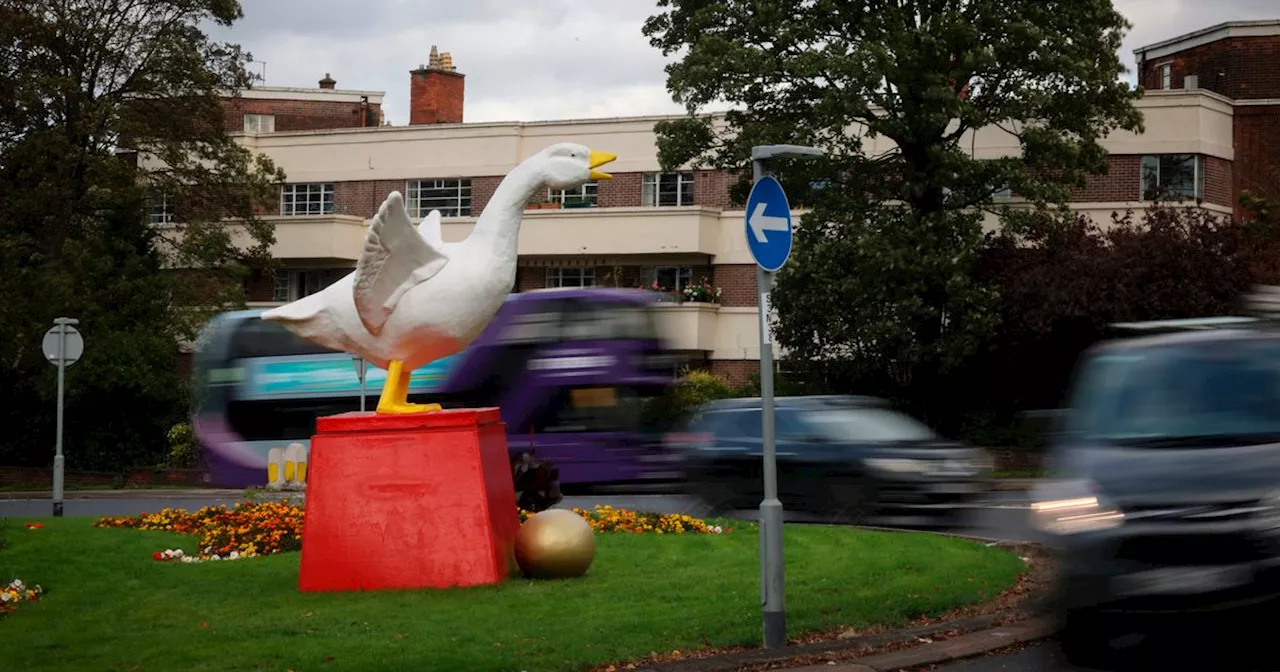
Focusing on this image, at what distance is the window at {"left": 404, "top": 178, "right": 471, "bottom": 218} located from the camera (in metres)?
47.8

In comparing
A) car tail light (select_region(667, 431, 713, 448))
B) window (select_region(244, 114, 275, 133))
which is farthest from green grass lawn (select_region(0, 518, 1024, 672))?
window (select_region(244, 114, 275, 133))

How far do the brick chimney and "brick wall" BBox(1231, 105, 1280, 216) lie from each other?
82.7ft

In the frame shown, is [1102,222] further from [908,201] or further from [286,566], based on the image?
[286,566]

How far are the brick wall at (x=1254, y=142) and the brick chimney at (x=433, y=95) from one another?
2520 cm

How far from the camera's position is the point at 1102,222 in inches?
1619

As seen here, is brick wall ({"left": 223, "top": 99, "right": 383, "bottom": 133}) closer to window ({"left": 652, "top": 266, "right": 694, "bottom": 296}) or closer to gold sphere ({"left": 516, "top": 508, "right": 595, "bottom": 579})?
window ({"left": 652, "top": 266, "right": 694, "bottom": 296})

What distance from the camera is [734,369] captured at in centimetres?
4409

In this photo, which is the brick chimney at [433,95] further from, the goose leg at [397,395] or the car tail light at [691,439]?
the goose leg at [397,395]

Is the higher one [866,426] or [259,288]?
[259,288]

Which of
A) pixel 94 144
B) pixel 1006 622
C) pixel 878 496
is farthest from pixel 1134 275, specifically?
pixel 94 144

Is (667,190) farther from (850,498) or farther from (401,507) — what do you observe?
(401,507)

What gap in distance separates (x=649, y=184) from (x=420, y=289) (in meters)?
33.3

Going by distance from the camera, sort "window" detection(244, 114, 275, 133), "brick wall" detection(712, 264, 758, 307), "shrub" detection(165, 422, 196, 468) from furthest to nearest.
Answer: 1. "window" detection(244, 114, 275, 133)
2. "brick wall" detection(712, 264, 758, 307)
3. "shrub" detection(165, 422, 196, 468)

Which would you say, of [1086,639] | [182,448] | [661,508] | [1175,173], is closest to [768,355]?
[1086,639]
